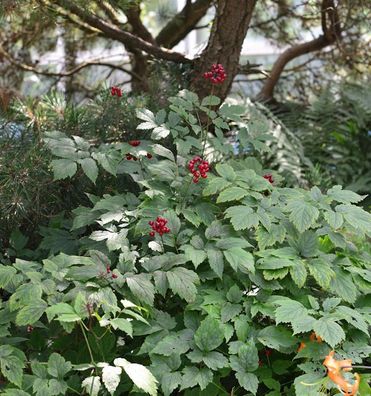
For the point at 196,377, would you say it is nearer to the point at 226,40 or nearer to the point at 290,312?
the point at 290,312

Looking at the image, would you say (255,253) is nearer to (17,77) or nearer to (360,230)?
(360,230)

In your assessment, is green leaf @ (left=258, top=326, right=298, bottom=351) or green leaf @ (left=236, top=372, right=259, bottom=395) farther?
green leaf @ (left=258, top=326, right=298, bottom=351)

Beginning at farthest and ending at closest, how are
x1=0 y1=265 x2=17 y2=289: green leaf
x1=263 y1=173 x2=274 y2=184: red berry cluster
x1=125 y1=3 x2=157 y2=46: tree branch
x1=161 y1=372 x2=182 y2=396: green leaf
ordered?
1. x1=125 y1=3 x2=157 y2=46: tree branch
2. x1=263 y1=173 x2=274 y2=184: red berry cluster
3. x1=0 y1=265 x2=17 y2=289: green leaf
4. x1=161 y1=372 x2=182 y2=396: green leaf

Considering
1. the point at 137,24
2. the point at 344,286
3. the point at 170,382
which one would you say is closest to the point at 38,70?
the point at 137,24

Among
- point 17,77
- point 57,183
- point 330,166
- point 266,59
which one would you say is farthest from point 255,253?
point 266,59

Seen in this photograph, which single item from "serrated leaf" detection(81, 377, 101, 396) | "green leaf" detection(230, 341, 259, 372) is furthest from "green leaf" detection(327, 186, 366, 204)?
"serrated leaf" detection(81, 377, 101, 396)

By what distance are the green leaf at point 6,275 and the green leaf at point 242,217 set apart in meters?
0.66

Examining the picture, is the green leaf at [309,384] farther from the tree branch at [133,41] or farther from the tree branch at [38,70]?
the tree branch at [38,70]

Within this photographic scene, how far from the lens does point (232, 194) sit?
7.76 ft

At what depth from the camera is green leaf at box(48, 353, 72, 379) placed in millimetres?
1948

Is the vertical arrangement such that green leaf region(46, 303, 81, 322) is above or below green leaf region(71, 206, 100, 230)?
below

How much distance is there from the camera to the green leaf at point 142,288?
6.76ft

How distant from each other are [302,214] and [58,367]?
0.85 m

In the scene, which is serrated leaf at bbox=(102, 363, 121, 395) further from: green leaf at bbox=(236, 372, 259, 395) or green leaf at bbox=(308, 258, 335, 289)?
green leaf at bbox=(308, 258, 335, 289)
